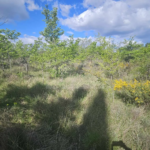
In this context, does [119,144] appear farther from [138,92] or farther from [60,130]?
[138,92]

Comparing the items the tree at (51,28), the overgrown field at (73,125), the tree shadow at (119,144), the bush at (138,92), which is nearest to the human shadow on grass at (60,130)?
the overgrown field at (73,125)

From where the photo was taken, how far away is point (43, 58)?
345 inches

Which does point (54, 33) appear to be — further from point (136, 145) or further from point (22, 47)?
point (136, 145)

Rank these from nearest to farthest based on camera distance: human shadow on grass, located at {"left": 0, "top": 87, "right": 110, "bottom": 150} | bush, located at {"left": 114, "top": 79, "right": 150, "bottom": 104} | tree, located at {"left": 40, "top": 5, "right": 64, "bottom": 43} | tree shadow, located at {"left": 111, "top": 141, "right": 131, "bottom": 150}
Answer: human shadow on grass, located at {"left": 0, "top": 87, "right": 110, "bottom": 150} < tree shadow, located at {"left": 111, "top": 141, "right": 131, "bottom": 150} < bush, located at {"left": 114, "top": 79, "right": 150, "bottom": 104} < tree, located at {"left": 40, "top": 5, "right": 64, "bottom": 43}

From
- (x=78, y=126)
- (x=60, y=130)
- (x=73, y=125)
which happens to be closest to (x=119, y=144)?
(x=78, y=126)

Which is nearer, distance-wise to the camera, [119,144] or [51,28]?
[119,144]

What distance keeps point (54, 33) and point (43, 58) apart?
35.4 ft

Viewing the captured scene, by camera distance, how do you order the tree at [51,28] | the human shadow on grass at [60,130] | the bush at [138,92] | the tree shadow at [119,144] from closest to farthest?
the human shadow on grass at [60,130] → the tree shadow at [119,144] → the bush at [138,92] → the tree at [51,28]

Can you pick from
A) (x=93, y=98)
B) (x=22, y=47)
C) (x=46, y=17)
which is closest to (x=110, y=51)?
(x=93, y=98)

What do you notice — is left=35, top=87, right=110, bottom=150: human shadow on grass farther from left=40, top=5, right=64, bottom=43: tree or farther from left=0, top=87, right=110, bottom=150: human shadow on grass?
left=40, top=5, right=64, bottom=43: tree

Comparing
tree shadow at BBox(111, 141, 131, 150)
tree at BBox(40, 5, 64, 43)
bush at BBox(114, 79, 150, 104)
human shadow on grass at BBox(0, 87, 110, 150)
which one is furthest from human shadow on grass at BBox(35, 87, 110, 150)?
tree at BBox(40, 5, 64, 43)

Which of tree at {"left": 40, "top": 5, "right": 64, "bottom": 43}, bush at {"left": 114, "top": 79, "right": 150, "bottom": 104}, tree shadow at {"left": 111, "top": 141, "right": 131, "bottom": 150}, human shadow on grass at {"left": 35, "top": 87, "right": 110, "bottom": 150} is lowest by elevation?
tree shadow at {"left": 111, "top": 141, "right": 131, "bottom": 150}

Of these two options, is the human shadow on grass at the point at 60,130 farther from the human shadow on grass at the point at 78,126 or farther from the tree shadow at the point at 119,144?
the tree shadow at the point at 119,144

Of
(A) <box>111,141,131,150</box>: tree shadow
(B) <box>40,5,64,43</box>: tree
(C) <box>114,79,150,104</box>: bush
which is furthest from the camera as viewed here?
(B) <box>40,5,64,43</box>: tree
